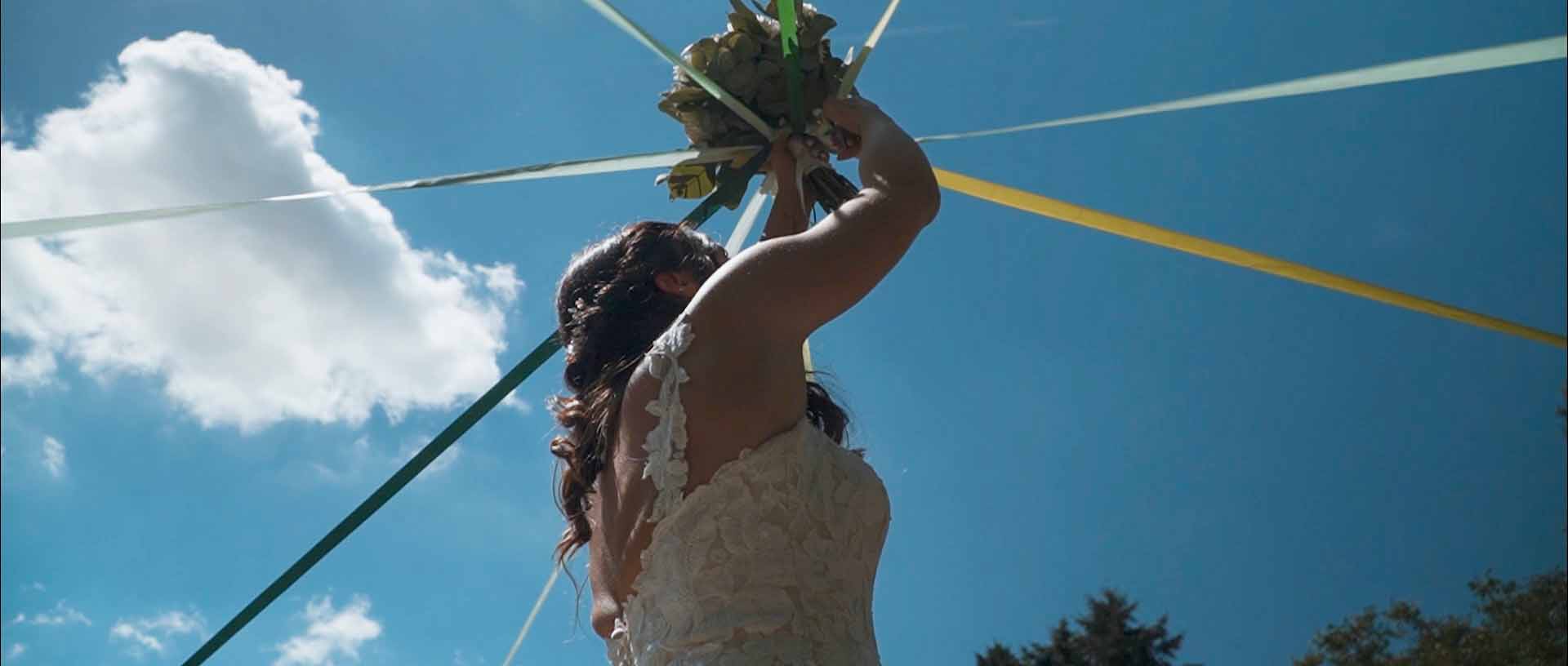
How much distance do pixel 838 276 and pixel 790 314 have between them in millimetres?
87

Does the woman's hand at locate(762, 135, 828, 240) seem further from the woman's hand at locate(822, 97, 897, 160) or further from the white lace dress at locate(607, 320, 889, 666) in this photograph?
the white lace dress at locate(607, 320, 889, 666)

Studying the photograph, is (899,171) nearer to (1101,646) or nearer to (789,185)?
(789,185)

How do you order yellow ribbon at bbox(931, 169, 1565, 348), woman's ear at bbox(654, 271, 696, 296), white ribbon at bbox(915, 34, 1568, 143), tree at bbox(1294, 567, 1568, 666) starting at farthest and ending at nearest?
tree at bbox(1294, 567, 1568, 666)
woman's ear at bbox(654, 271, 696, 296)
yellow ribbon at bbox(931, 169, 1565, 348)
white ribbon at bbox(915, 34, 1568, 143)

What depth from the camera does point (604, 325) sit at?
205 centimetres

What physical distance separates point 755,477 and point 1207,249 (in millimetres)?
1125

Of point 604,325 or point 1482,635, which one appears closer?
point 604,325

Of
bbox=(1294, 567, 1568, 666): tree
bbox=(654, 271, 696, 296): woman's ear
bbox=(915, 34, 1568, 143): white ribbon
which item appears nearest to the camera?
bbox=(915, 34, 1568, 143): white ribbon

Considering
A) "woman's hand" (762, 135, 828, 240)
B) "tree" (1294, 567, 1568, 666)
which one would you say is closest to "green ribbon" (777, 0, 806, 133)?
"woman's hand" (762, 135, 828, 240)

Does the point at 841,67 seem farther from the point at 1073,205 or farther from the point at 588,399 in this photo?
the point at 588,399

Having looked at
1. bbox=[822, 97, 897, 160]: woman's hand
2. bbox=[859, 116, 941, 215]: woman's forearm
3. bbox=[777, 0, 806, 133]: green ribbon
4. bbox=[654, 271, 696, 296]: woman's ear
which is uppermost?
bbox=[777, 0, 806, 133]: green ribbon

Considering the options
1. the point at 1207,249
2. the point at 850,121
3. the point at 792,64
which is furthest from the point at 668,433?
the point at 1207,249

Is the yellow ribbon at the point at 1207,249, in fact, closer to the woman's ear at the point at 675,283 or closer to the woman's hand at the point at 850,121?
the woman's hand at the point at 850,121

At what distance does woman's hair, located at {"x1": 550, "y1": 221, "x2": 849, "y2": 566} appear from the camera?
196 cm

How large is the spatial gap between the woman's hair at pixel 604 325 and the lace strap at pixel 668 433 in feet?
0.74
